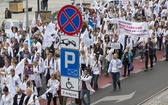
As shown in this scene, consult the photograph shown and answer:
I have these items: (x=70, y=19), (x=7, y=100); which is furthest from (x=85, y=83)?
(x=70, y=19)

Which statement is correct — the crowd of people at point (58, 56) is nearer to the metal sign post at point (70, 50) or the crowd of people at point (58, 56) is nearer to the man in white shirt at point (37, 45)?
the man in white shirt at point (37, 45)

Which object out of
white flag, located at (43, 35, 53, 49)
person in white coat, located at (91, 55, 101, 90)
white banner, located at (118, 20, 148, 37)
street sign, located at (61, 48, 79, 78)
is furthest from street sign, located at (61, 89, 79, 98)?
white banner, located at (118, 20, 148, 37)

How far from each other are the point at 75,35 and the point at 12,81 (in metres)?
5.83

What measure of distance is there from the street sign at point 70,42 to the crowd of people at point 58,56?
168 centimetres

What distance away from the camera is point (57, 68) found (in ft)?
59.7

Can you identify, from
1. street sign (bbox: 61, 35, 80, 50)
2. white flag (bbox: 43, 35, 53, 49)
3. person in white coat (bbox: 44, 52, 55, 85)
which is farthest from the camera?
white flag (bbox: 43, 35, 53, 49)

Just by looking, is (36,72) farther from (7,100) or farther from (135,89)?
(135,89)

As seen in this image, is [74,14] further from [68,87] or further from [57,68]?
[57,68]

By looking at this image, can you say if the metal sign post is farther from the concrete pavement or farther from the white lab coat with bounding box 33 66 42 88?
the white lab coat with bounding box 33 66 42 88

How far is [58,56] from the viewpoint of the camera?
61.0 ft

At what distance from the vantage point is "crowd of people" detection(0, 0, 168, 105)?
16.1 metres

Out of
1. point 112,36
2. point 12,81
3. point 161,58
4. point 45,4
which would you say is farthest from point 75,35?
point 45,4

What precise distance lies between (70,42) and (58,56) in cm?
775

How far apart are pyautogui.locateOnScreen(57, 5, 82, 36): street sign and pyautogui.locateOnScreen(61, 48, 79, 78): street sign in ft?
1.32
